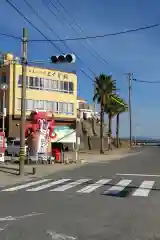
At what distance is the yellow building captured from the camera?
54.6 metres

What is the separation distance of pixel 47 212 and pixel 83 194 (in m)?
4.05

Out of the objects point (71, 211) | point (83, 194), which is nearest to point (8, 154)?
point (83, 194)

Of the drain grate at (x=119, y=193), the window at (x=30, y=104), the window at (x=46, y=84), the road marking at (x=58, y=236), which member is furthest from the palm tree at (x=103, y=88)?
the road marking at (x=58, y=236)

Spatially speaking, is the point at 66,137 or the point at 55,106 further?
the point at 55,106

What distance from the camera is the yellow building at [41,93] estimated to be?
54625 mm

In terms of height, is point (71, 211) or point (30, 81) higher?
point (30, 81)

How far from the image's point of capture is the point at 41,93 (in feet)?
189

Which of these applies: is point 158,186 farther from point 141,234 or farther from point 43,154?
point 43,154

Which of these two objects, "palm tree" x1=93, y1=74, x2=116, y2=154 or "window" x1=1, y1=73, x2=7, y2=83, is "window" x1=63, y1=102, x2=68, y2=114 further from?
"window" x1=1, y1=73, x2=7, y2=83

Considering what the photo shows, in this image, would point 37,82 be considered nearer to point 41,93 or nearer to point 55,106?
point 41,93

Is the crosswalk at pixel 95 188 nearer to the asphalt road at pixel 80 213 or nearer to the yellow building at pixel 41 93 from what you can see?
the asphalt road at pixel 80 213

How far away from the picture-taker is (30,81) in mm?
56469

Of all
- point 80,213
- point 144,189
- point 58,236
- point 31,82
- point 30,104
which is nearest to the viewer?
point 58,236

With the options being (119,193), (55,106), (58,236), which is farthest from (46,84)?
(58,236)
